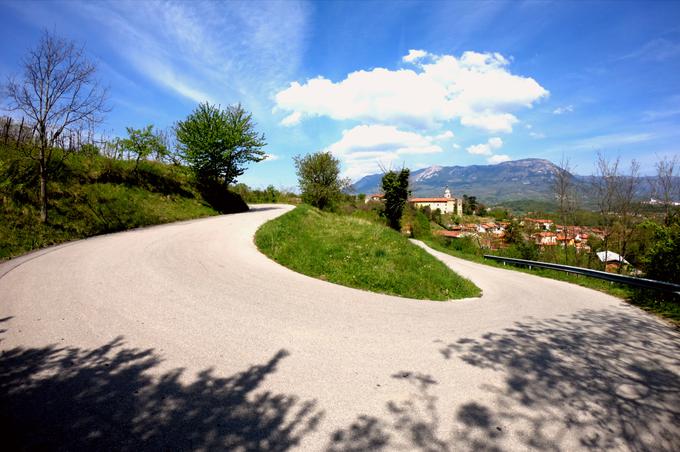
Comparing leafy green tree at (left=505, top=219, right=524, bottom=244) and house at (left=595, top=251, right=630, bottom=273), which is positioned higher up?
leafy green tree at (left=505, top=219, right=524, bottom=244)

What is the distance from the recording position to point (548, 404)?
376 cm

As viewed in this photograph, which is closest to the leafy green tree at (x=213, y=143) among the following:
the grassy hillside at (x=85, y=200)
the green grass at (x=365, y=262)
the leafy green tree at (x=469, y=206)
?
the grassy hillside at (x=85, y=200)

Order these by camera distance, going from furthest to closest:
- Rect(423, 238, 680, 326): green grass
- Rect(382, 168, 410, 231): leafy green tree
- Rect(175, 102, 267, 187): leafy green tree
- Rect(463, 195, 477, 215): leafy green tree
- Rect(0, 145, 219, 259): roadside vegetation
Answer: Rect(463, 195, 477, 215): leafy green tree, Rect(382, 168, 410, 231): leafy green tree, Rect(175, 102, 267, 187): leafy green tree, Rect(0, 145, 219, 259): roadside vegetation, Rect(423, 238, 680, 326): green grass

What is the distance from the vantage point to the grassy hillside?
11.5 m

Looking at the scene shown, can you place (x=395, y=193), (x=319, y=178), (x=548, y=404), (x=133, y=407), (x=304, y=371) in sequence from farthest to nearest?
(x=395, y=193) → (x=319, y=178) → (x=304, y=371) → (x=548, y=404) → (x=133, y=407)

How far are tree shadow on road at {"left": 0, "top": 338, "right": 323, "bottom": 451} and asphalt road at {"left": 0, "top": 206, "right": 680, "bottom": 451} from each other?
0.05 feet

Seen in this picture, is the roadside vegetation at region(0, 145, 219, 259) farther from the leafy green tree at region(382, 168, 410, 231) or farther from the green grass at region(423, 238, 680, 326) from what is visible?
the leafy green tree at region(382, 168, 410, 231)

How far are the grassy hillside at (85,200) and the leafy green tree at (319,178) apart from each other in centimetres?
1590

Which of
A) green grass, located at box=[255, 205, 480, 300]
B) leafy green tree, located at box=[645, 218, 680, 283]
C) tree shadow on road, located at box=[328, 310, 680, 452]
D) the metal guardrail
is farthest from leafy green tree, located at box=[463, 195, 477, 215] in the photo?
tree shadow on road, located at box=[328, 310, 680, 452]

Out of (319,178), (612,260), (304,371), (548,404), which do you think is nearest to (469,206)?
(612,260)

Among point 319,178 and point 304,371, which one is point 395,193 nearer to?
point 319,178

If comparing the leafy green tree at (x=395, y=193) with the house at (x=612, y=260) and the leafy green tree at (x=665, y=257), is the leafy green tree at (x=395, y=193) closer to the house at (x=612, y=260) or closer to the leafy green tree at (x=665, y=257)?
the house at (x=612, y=260)

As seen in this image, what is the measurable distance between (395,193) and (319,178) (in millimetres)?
13278

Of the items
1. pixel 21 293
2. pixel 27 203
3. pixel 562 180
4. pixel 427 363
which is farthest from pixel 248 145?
pixel 562 180
